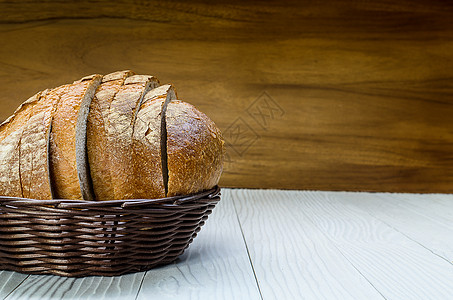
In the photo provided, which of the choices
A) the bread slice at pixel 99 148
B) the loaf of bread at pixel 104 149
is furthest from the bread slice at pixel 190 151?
the bread slice at pixel 99 148

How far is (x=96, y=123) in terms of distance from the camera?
0.96m

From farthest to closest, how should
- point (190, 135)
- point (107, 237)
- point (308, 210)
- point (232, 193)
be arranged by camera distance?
point (232, 193)
point (308, 210)
point (190, 135)
point (107, 237)

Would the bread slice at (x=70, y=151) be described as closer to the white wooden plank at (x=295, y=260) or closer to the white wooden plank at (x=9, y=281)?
the white wooden plank at (x=9, y=281)

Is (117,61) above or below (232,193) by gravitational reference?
above

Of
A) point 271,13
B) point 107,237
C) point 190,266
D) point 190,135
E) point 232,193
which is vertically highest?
point 271,13

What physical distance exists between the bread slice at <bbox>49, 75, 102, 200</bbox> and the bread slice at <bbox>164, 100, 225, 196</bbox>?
0.17 metres

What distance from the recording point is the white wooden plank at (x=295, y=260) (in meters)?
0.86

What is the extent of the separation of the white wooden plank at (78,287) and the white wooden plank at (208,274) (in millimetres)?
28

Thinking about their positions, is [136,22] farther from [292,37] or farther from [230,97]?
[292,37]

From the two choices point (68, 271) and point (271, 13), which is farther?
point (271, 13)

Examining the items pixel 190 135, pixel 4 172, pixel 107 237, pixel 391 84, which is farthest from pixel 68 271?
pixel 391 84

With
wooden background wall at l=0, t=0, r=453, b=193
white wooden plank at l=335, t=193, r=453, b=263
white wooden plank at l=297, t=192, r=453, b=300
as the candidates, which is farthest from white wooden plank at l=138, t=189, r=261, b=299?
wooden background wall at l=0, t=0, r=453, b=193

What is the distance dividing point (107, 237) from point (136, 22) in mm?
1358

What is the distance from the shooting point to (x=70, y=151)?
91cm
